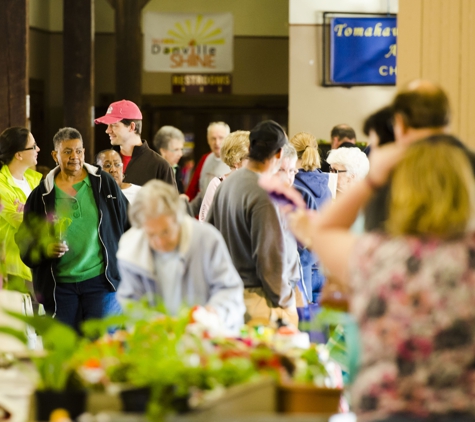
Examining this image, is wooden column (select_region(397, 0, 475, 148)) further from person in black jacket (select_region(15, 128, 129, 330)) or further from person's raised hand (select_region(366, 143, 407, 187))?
person in black jacket (select_region(15, 128, 129, 330))

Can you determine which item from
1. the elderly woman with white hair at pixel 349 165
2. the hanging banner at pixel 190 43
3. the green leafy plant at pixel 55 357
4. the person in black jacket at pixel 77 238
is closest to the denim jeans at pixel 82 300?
the person in black jacket at pixel 77 238

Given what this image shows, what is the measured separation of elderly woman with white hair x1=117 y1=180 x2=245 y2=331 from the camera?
3.26 m

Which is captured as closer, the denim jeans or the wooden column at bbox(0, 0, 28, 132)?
the denim jeans

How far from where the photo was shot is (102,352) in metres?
2.67

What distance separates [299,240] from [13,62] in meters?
4.60

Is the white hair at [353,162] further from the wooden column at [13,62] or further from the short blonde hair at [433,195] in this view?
the short blonde hair at [433,195]

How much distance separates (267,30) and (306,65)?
2850mm

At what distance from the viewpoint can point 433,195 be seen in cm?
214

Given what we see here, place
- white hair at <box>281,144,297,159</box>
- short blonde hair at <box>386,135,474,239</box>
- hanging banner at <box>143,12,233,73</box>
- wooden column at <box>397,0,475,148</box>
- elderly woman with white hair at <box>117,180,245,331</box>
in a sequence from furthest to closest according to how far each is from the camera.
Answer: hanging banner at <box>143,12,233,73</box> → white hair at <box>281,144,297,159</box> → wooden column at <box>397,0,475,148</box> → elderly woman with white hair at <box>117,180,245,331</box> → short blonde hair at <box>386,135,474,239</box>

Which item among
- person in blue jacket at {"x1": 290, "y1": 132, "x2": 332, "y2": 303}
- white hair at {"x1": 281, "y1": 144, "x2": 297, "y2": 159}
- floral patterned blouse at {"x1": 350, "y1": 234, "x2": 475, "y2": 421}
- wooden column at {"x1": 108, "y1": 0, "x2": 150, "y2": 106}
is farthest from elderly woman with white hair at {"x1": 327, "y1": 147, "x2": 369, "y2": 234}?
wooden column at {"x1": 108, "y1": 0, "x2": 150, "y2": 106}

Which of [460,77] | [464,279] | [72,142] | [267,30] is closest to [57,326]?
[464,279]

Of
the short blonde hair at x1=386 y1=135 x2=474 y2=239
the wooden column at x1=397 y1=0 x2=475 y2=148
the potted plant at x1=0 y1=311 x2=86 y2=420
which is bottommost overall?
the potted plant at x1=0 y1=311 x2=86 y2=420

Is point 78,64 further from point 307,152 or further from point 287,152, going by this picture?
point 287,152

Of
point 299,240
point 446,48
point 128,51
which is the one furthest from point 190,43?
point 299,240
